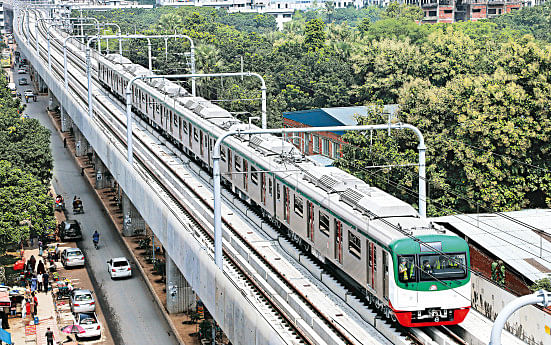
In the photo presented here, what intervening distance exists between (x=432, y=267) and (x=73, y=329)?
20.9 metres

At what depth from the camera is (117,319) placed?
134ft

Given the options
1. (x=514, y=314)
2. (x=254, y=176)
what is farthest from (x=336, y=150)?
(x=514, y=314)

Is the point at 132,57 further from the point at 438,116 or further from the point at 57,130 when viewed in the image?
the point at 438,116

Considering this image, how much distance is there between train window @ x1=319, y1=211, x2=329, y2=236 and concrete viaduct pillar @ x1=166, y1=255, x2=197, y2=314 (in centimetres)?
1535

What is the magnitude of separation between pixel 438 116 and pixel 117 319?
20937mm

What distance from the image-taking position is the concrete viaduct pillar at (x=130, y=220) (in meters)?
54.9

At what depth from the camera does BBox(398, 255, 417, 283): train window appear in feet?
73.7

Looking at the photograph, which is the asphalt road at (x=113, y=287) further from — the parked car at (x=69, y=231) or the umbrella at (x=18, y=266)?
the umbrella at (x=18, y=266)

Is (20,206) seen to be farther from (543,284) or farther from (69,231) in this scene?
Result: (543,284)

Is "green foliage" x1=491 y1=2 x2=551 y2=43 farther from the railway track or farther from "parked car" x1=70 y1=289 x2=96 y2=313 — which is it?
"parked car" x1=70 y1=289 x2=96 y2=313

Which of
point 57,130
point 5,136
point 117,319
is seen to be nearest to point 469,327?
point 117,319

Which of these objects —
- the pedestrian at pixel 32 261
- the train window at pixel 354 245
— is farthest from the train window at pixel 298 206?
the pedestrian at pixel 32 261

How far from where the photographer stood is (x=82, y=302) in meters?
40.5

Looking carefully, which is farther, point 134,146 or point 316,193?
point 134,146
